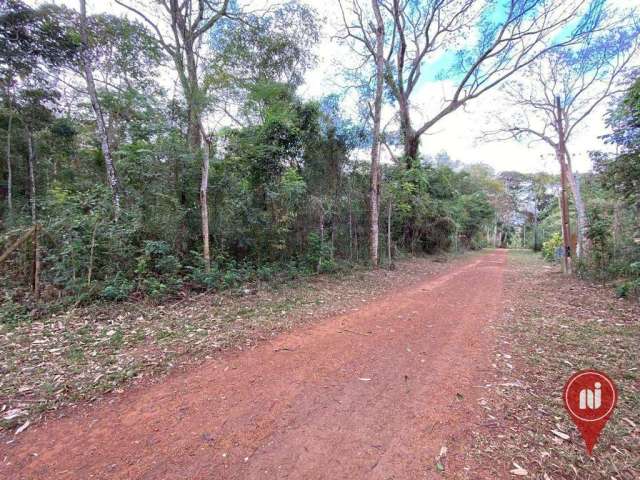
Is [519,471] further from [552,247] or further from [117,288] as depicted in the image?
[552,247]

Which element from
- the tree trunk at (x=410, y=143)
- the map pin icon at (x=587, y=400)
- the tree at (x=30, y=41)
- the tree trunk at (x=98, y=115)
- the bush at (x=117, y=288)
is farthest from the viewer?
the tree trunk at (x=410, y=143)

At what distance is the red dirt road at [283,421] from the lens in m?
1.71

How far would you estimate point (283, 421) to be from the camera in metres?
2.11

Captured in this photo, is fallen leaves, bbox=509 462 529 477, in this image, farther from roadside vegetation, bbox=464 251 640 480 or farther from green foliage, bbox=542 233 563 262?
green foliage, bbox=542 233 563 262

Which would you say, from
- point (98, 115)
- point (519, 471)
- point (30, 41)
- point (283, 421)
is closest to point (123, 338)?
point (283, 421)

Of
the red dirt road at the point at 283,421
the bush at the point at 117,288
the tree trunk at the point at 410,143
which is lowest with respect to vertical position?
the red dirt road at the point at 283,421

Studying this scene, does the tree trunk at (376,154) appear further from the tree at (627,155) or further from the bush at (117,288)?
the bush at (117,288)

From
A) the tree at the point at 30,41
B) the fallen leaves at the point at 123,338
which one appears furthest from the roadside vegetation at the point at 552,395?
the tree at the point at 30,41

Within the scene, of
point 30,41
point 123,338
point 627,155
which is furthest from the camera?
point 30,41

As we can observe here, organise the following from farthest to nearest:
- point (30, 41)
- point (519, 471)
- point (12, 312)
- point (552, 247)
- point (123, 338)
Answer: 1. point (552, 247)
2. point (30, 41)
3. point (12, 312)
4. point (123, 338)
5. point (519, 471)

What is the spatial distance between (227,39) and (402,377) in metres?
10.6

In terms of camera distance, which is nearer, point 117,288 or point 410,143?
point 117,288

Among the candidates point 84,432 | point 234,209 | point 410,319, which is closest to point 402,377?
point 410,319

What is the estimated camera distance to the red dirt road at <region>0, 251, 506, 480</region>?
1.71 m
